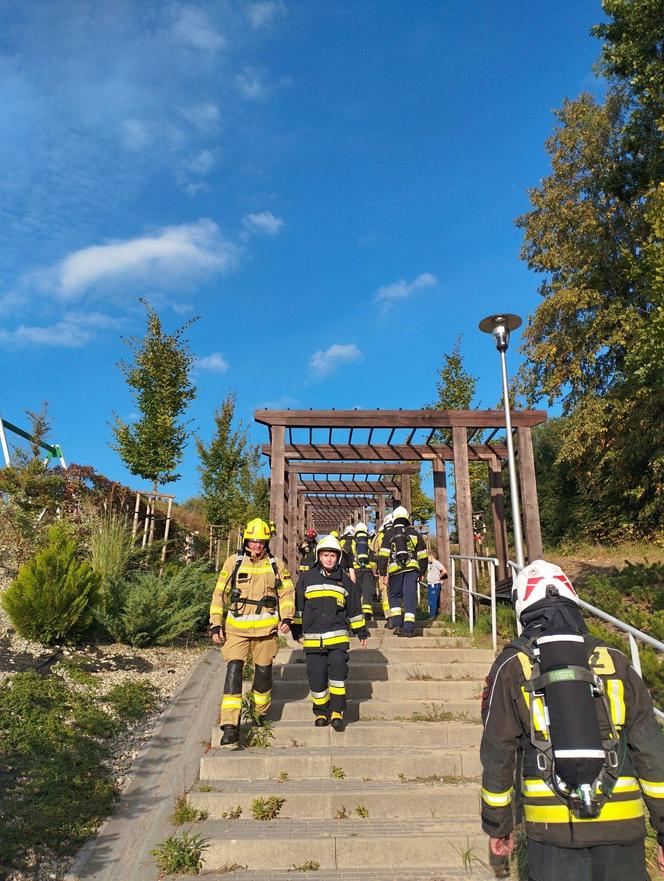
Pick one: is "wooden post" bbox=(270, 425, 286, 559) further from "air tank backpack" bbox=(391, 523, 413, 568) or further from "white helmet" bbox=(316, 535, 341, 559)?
"white helmet" bbox=(316, 535, 341, 559)

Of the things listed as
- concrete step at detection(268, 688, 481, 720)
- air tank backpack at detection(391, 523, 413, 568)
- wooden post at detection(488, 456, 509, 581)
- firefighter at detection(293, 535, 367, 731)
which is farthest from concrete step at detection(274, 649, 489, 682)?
wooden post at detection(488, 456, 509, 581)

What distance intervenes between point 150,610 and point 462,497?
17.8 feet

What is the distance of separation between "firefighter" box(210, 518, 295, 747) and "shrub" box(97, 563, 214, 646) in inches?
122

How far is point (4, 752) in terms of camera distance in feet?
15.0

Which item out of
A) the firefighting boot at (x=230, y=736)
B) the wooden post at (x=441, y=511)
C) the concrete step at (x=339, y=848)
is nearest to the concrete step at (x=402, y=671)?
the firefighting boot at (x=230, y=736)

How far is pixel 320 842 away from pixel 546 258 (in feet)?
63.1

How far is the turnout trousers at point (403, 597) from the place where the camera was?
306 inches

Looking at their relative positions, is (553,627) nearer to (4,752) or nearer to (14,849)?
(14,849)

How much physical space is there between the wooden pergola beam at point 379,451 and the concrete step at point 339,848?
7.68m

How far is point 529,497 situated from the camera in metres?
10.5

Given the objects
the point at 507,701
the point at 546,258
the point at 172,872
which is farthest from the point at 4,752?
the point at 546,258

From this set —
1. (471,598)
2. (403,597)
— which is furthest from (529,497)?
(403,597)

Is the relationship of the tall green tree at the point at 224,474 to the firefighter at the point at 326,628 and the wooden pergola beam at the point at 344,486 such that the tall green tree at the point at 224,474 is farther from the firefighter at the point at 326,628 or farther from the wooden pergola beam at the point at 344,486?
the firefighter at the point at 326,628

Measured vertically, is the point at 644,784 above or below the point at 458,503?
below
